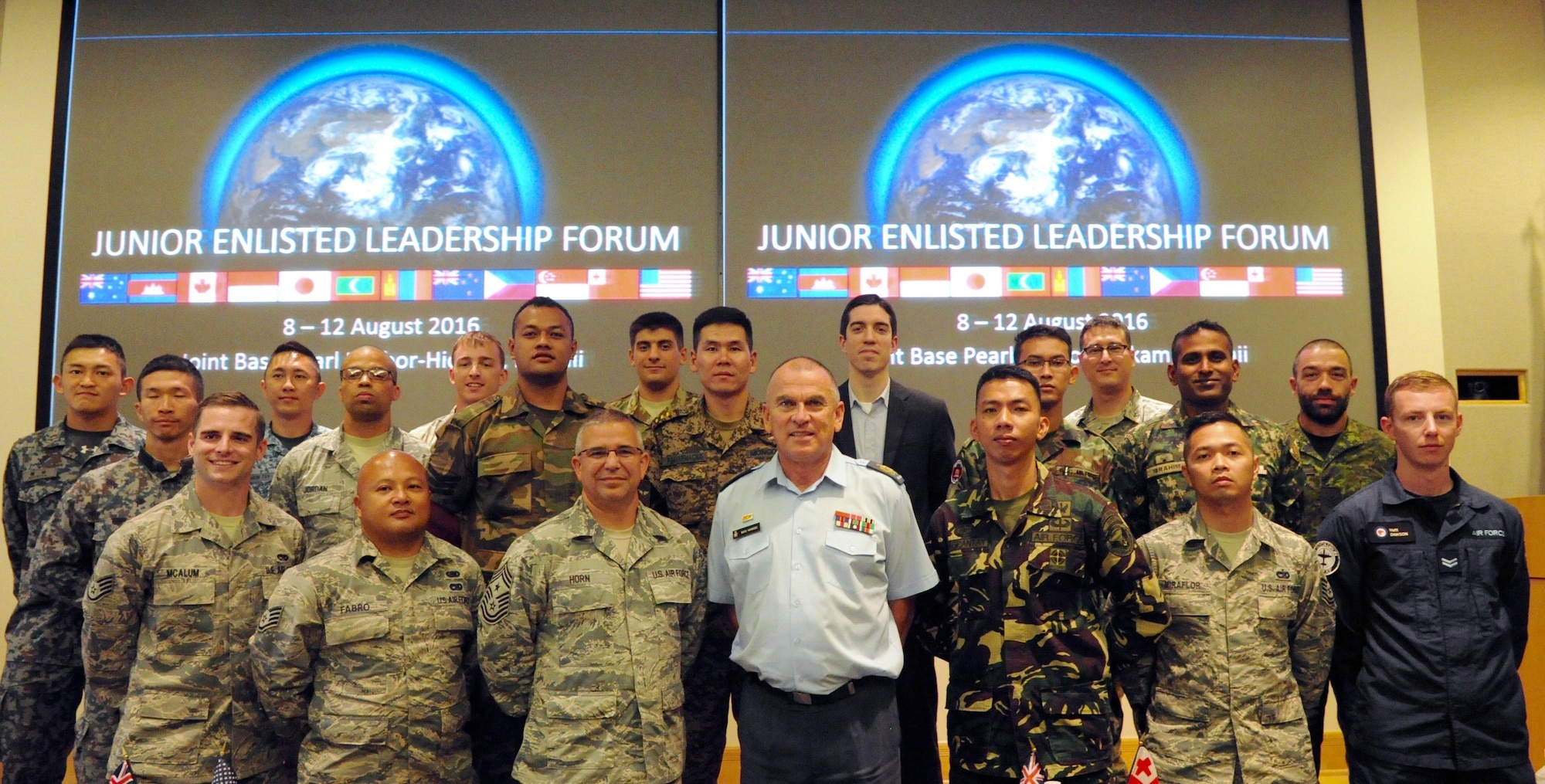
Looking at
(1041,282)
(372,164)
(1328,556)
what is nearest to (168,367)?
(372,164)

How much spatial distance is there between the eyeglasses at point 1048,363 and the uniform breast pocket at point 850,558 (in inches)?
46.6

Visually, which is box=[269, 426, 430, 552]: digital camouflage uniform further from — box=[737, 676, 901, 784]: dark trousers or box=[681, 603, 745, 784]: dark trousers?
box=[737, 676, 901, 784]: dark trousers

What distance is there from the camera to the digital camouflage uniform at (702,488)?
336 centimetres

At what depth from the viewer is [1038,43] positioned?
5578 mm

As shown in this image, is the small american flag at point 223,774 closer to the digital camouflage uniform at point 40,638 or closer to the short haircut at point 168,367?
the digital camouflage uniform at point 40,638

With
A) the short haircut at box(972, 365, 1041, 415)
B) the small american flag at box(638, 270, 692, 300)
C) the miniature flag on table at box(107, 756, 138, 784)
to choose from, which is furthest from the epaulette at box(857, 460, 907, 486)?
the small american flag at box(638, 270, 692, 300)

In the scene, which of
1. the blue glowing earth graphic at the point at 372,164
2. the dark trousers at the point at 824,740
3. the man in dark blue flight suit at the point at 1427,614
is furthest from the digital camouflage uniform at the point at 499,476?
the man in dark blue flight suit at the point at 1427,614

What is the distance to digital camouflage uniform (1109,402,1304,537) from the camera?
347 centimetres

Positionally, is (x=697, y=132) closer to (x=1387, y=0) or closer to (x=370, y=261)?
(x=370, y=261)

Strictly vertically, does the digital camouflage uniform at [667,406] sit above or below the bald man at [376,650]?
above

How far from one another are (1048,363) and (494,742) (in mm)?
2144

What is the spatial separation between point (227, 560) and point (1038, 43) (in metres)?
4.42

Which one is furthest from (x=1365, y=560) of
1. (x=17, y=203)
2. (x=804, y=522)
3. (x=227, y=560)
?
(x=17, y=203)

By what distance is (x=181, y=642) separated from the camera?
306cm
